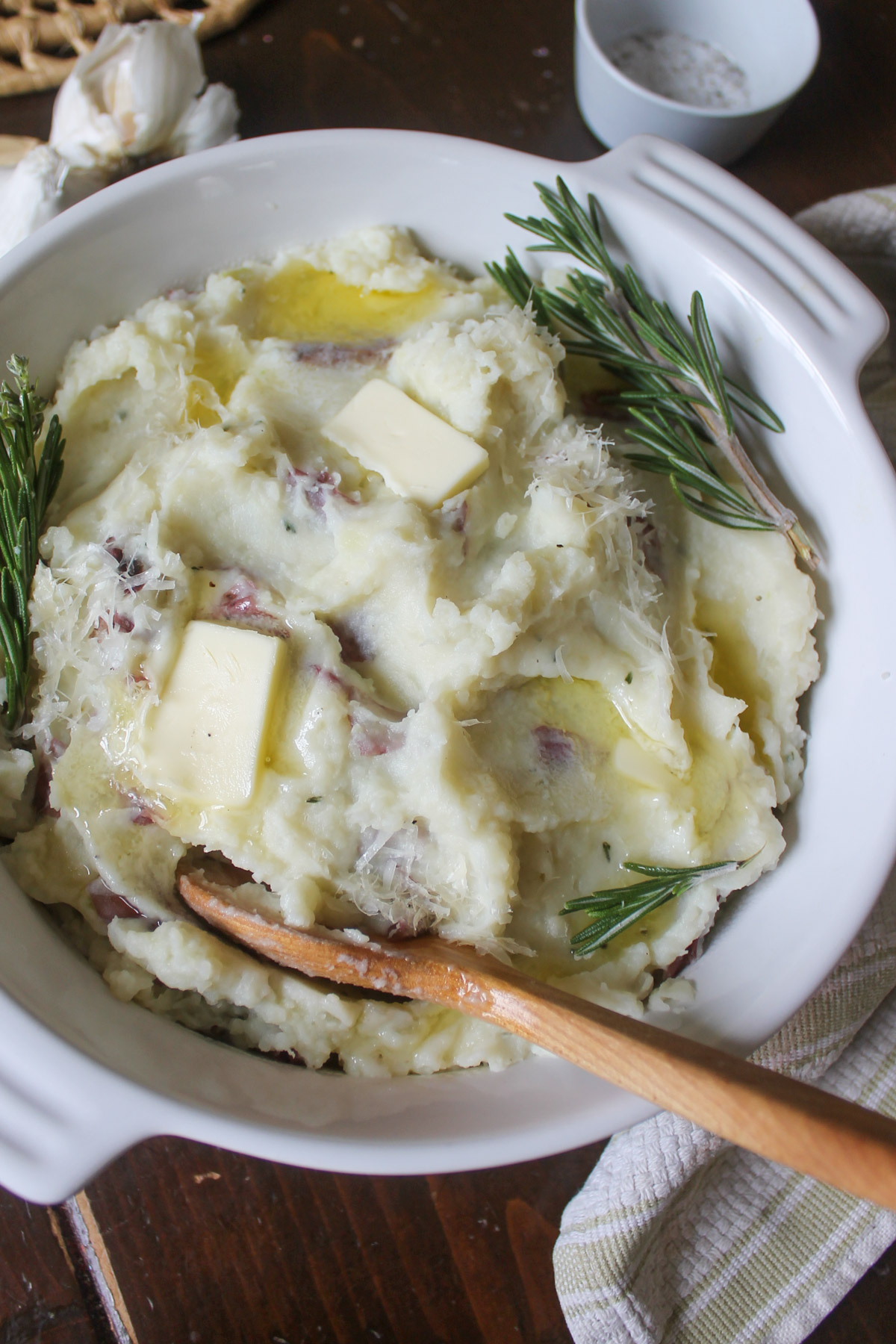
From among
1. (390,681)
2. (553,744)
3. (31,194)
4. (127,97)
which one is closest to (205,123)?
(127,97)

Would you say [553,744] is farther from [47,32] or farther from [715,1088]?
[47,32]

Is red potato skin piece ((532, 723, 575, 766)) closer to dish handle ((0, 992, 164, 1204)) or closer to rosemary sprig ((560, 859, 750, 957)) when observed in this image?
rosemary sprig ((560, 859, 750, 957))

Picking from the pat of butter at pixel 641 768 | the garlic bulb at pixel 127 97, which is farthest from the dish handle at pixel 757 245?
the garlic bulb at pixel 127 97

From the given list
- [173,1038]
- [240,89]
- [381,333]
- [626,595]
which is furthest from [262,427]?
[240,89]

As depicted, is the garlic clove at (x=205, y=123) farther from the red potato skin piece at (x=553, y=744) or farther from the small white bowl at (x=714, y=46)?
the red potato skin piece at (x=553, y=744)

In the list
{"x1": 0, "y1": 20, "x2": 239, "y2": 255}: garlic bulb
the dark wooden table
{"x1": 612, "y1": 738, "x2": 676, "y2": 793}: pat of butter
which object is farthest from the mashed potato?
{"x1": 0, "y1": 20, "x2": 239, "y2": 255}: garlic bulb
